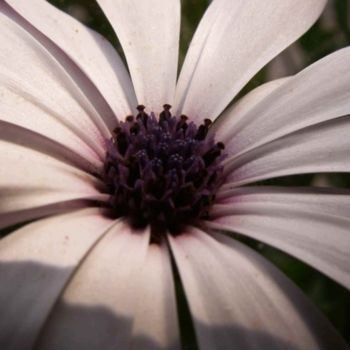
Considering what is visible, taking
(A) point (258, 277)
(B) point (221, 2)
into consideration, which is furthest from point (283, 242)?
(B) point (221, 2)

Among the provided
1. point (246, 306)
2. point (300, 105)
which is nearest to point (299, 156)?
point (300, 105)

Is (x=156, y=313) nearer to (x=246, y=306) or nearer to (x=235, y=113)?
(x=246, y=306)

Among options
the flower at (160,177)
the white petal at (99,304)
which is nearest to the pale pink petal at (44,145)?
the flower at (160,177)

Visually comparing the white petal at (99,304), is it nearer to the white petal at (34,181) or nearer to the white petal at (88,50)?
the white petal at (34,181)

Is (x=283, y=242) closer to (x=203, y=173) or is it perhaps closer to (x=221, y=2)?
(x=203, y=173)

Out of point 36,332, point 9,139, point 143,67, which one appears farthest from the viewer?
point 143,67

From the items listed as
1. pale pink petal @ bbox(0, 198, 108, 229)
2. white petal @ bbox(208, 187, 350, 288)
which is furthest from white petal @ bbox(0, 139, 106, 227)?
white petal @ bbox(208, 187, 350, 288)
